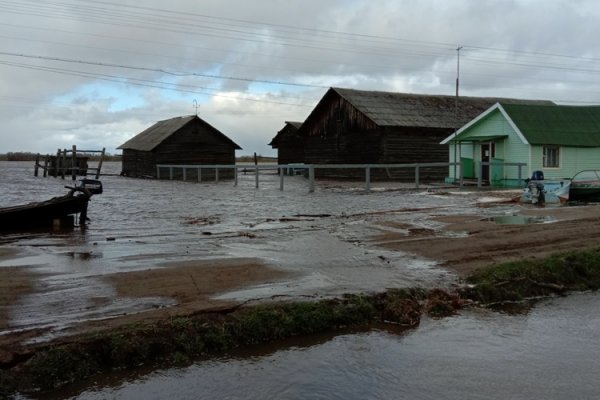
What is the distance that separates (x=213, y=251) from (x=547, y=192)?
1386 cm

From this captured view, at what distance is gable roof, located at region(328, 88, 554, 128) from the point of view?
132 ft

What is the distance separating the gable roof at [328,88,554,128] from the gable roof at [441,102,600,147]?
8100 mm

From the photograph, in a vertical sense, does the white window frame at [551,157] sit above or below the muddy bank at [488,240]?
above

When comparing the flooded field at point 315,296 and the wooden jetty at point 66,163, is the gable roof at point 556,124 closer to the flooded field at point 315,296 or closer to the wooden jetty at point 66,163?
the flooded field at point 315,296

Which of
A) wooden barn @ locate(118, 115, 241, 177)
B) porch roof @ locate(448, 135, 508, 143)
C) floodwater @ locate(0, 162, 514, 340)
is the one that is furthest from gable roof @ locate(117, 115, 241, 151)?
floodwater @ locate(0, 162, 514, 340)

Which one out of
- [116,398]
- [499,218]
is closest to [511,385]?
[116,398]

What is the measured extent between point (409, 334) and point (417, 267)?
2.68 meters

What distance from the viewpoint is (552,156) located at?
99.0 ft

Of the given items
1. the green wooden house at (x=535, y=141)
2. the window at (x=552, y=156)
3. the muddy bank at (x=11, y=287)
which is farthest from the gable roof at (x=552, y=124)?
the muddy bank at (x=11, y=287)

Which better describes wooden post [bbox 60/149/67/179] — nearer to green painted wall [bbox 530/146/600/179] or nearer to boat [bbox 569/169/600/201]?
green painted wall [bbox 530/146/600/179]

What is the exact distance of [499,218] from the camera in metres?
14.7

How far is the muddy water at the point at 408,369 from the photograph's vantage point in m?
5.09

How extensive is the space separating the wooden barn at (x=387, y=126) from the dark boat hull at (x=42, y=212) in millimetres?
26892

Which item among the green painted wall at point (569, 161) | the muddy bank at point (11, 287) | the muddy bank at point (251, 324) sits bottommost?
the muddy bank at point (251, 324)
